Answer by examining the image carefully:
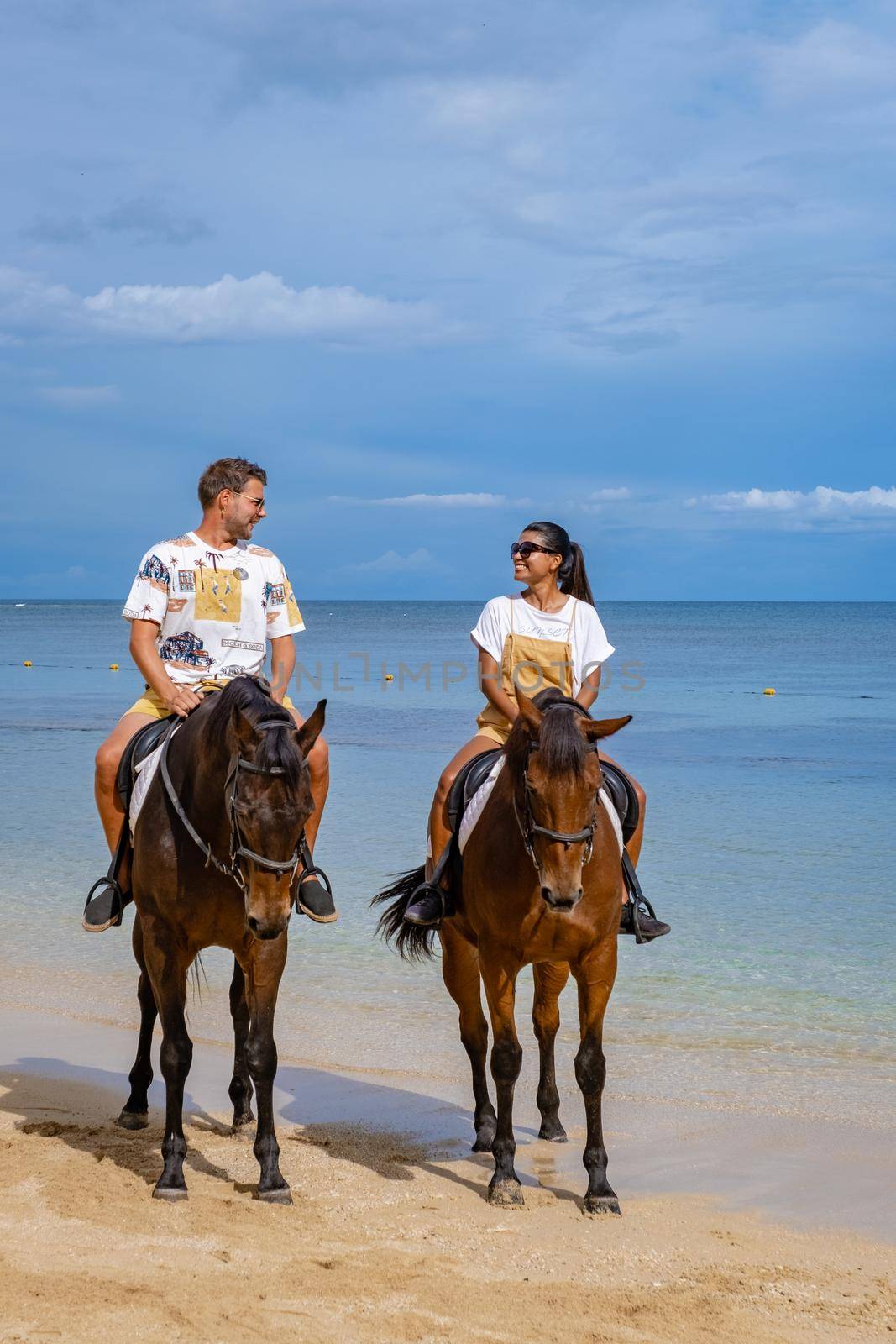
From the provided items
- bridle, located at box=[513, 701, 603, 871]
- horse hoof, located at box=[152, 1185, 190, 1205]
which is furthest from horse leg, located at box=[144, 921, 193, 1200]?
bridle, located at box=[513, 701, 603, 871]

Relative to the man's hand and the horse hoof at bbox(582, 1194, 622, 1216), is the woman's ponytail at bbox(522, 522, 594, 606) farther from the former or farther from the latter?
the horse hoof at bbox(582, 1194, 622, 1216)

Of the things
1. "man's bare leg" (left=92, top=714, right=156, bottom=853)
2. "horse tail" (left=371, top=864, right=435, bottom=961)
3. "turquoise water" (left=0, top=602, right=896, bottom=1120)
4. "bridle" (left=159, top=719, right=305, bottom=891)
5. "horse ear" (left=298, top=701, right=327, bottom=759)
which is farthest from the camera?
"turquoise water" (left=0, top=602, right=896, bottom=1120)

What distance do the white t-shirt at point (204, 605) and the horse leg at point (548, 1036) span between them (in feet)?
6.16

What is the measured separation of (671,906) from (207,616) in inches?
232

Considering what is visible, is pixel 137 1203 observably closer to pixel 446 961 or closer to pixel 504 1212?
pixel 504 1212

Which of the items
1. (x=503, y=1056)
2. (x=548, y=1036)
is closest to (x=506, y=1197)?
(x=503, y=1056)

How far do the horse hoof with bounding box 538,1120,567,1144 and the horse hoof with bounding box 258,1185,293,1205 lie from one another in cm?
135

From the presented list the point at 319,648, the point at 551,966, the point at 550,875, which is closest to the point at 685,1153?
the point at 551,966

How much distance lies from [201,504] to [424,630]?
82.6 meters

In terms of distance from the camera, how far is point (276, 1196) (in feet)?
16.6

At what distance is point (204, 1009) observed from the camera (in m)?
8.09

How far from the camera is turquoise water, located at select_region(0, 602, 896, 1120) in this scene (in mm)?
7262

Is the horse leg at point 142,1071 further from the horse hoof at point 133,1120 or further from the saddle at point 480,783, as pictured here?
the saddle at point 480,783

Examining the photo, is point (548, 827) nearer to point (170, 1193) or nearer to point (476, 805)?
point (476, 805)
